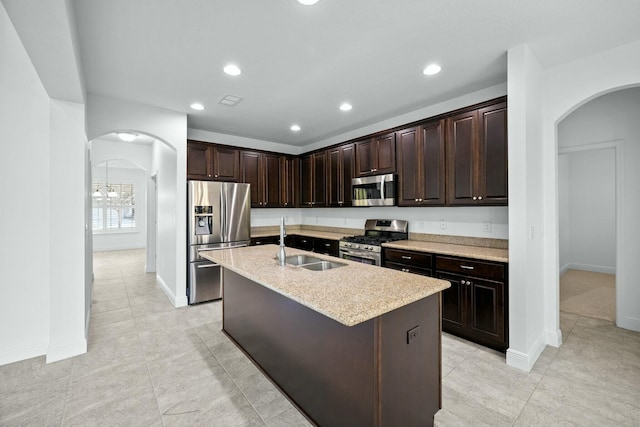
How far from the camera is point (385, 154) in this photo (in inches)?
157

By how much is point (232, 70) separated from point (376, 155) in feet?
7.17

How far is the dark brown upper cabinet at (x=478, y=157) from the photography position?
9.32 ft

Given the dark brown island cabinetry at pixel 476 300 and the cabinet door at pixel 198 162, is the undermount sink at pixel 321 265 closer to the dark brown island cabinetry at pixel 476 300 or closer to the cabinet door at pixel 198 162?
the dark brown island cabinetry at pixel 476 300

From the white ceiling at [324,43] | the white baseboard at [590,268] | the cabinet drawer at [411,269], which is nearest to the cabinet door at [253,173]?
the white ceiling at [324,43]

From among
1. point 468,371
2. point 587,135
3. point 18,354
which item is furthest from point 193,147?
point 587,135

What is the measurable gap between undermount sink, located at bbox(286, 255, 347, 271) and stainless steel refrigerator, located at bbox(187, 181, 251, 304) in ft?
5.64

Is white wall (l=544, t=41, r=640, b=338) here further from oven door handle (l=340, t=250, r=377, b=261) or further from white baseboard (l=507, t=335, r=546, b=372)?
oven door handle (l=340, t=250, r=377, b=261)

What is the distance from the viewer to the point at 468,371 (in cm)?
239

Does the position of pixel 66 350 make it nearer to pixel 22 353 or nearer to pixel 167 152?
pixel 22 353

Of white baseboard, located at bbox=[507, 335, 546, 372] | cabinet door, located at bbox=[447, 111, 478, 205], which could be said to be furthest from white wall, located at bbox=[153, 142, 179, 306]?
white baseboard, located at bbox=[507, 335, 546, 372]

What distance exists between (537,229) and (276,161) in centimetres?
398

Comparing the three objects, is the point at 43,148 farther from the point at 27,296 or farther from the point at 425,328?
the point at 425,328

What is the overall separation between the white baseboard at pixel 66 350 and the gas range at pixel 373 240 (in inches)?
119

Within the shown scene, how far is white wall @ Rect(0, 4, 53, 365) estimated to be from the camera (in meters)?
2.64
